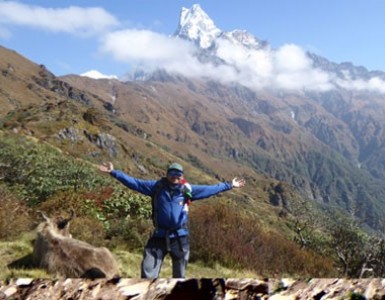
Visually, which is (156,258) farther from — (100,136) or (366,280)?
(100,136)

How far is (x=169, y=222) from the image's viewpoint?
22.5 ft

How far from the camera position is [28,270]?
863 cm

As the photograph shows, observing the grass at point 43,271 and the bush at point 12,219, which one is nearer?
the grass at point 43,271

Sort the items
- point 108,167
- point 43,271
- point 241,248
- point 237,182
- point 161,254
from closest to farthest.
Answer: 1. point 161,254
2. point 108,167
3. point 237,182
4. point 43,271
5. point 241,248

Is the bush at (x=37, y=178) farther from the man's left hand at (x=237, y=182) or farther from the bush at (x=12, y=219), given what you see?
the man's left hand at (x=237, y=182)

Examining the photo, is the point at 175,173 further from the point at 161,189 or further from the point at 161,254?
the point at 161,254

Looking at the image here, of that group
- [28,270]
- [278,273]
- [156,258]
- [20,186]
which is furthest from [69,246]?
[20,186]

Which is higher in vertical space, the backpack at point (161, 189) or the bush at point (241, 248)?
the backpack at point (161, 189)

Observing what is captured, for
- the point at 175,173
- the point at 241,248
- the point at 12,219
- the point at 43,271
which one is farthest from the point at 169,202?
the point at 12,219

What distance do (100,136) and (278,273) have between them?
94228mm

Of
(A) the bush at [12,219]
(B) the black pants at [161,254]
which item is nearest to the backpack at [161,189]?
(B) the black pants at [161,254]

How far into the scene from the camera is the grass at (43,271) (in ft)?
27.7

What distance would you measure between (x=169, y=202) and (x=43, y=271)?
3.09 m

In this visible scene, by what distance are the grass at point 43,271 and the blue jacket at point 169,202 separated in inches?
88.0
